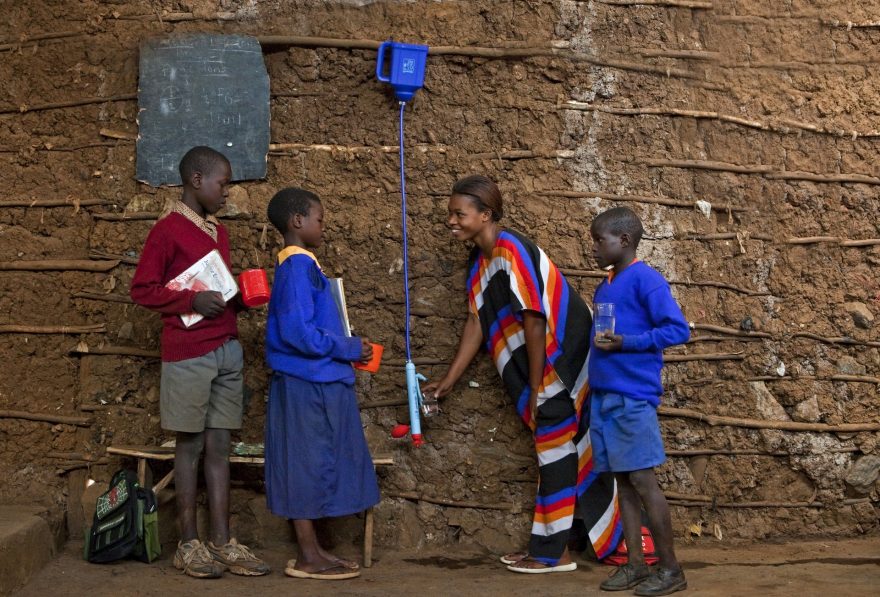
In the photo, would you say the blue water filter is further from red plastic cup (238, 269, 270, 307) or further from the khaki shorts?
the khaki shorts

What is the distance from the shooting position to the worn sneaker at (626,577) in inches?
153

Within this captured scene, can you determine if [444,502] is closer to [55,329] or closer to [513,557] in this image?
[513,557]

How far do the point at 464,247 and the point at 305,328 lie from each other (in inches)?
39.7

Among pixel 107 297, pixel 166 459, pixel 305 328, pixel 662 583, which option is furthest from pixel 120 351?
pixel 662 583

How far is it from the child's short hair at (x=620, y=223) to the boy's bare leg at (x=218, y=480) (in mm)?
1699

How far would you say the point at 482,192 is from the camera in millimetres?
4340

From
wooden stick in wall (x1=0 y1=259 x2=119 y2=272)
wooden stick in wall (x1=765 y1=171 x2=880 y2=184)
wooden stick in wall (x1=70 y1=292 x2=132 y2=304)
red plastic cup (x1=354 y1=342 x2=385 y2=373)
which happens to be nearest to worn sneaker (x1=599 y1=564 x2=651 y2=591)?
red plastic cup (x1=354 y1=342 x2=385 y2=373)

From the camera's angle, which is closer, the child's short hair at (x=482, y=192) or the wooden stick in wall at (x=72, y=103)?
the child's short hair at (x=482, y=192)

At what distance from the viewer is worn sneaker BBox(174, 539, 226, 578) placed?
13.1ft

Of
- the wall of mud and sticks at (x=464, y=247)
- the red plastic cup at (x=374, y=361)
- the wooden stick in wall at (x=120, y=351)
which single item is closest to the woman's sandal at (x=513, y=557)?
the wall of mud and sticks at (x=464, y=247)

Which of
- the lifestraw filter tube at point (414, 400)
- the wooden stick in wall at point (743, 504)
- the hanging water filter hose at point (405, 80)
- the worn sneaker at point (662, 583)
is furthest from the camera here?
the wooden stick in wall at point (743, 504)

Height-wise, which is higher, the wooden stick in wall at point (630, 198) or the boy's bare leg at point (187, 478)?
the wooden stick in wall at point (630, 198)

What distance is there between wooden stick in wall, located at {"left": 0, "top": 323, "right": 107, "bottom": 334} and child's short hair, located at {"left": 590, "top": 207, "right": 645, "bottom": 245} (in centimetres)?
222

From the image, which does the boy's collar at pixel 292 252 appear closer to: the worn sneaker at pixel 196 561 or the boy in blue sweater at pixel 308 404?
the boy in blue sweater at pixel 308 404
